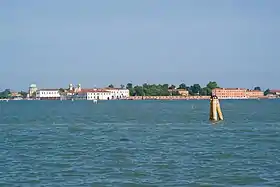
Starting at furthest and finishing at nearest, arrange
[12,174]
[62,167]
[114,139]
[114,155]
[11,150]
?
[114,139] → [11,150] → [114,155] → [62,167] → [12,174]

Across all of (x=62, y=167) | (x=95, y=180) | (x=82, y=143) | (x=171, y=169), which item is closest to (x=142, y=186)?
(x=95, y=180)

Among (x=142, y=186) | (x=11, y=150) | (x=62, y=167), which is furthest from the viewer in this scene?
Result: (x=11, y=150)

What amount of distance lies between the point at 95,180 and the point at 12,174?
292 centimetres

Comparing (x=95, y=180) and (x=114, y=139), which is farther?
(x=114, y=139)

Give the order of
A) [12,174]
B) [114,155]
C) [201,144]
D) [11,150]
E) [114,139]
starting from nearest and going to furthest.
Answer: [12,174] → [114,155] → [11,150] → [201,144] → [114,139]

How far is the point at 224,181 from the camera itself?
18047 millimetres

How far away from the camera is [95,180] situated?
1825 centimetres

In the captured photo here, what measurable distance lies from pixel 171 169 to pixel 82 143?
442 inches

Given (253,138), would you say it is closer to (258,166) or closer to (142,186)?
(258,166)

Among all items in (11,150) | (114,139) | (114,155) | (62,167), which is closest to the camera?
(62,167)

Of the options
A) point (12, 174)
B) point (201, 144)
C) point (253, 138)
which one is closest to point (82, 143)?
point (201, 144)

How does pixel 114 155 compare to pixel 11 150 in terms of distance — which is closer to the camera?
pixel 114 155

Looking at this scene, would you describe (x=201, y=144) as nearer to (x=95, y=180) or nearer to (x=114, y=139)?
(x=114, y=139)

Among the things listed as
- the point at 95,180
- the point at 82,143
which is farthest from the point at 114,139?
the point at 95,180
